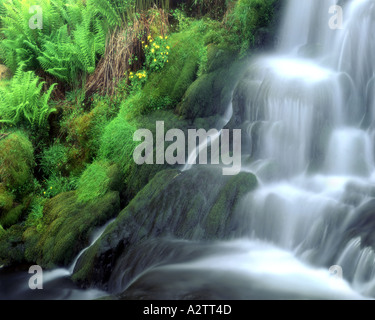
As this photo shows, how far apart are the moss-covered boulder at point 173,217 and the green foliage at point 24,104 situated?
3211 millimetres

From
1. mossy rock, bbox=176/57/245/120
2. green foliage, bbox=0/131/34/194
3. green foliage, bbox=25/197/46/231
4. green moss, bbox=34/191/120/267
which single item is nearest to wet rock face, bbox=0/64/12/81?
green foliage, bbox=0/131/34/194

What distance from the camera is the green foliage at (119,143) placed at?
647 cm

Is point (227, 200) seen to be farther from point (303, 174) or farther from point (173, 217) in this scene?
point (303, 174)

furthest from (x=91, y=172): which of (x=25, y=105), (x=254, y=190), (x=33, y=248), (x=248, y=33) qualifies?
(x=248, y=33)

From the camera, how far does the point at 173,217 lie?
515 centimetres

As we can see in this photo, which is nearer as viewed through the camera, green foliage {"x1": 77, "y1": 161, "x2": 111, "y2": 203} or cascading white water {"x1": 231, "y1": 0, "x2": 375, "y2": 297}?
cascading white water {"x1": 231, "y1": 0, "x2": 375, "y2": 297}

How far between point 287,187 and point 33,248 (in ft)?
11.1

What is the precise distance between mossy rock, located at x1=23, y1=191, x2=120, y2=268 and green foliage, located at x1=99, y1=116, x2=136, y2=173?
63cm

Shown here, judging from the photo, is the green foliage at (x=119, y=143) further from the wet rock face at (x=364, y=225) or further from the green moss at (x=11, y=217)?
the wet rock face at (x=364, y=225)

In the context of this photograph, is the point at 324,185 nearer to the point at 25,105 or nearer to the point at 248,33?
the point at 248,33

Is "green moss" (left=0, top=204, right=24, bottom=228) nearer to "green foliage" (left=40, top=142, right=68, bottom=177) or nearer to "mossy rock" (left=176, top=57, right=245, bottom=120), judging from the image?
"green foliage" (left=40, top=142, right=68, bottom=177)

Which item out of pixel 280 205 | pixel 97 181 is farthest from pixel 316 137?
pixel 97 181

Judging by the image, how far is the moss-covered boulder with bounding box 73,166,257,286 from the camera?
4.92 m

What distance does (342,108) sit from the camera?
5.60 meters
